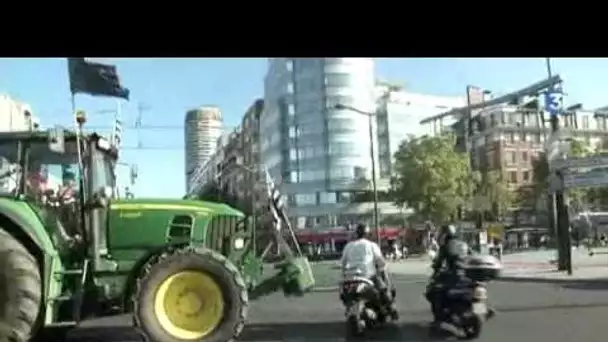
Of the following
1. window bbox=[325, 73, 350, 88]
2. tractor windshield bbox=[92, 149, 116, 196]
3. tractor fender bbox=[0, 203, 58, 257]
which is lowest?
tractor fender bbox=[0, 203, 58, 257]

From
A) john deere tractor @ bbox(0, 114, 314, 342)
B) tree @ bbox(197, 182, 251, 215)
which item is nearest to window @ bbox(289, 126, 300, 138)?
tree @ bbox(197, 182, 251, 215)

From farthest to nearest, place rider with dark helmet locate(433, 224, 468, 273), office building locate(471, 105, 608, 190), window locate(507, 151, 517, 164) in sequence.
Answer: window locate(507, 151, 517, 164)
office building locate(471, 105, 608, 190)
rider with dark helmet locate(433, 224, 468, 273)

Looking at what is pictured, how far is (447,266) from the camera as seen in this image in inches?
328

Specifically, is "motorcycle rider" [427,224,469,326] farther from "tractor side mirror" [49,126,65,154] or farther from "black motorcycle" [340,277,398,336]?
"tractor side mirror" [49,126,65,154]

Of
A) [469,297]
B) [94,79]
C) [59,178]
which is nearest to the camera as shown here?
[94,79]

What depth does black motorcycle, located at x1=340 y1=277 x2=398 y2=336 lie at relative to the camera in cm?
780

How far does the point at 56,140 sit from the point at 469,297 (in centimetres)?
418

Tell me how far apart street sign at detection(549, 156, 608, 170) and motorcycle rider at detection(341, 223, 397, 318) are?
12.8 metres

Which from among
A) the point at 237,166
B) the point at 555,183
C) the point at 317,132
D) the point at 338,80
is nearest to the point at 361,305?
the point at 237,166

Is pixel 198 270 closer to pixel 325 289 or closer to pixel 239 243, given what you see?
pixel 239 243
